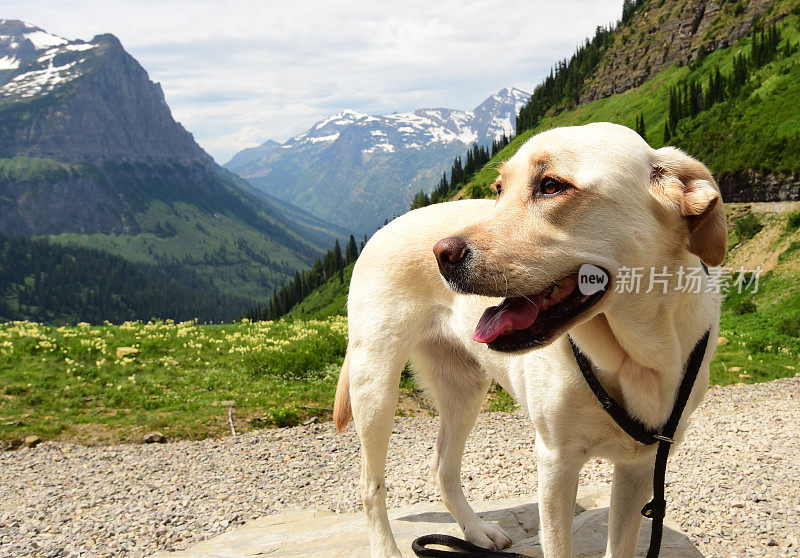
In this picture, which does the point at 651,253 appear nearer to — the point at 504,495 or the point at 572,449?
the point at 572,449

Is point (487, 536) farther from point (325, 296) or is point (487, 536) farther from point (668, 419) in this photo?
point (325, 296)

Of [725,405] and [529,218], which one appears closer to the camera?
[529,218]

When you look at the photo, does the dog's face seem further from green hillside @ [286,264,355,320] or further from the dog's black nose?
green hillside @ [286,264,355,320]

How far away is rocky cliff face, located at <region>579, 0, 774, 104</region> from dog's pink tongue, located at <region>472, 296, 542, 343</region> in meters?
130

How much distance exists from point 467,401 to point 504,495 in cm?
283

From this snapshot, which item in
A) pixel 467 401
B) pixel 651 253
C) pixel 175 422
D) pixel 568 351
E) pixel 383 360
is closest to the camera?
pixel 651 253

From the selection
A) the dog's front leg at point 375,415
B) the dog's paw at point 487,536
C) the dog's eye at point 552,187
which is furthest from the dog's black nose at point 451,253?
the dog's paw at point 487,536

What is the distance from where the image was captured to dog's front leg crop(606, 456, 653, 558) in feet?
13.2

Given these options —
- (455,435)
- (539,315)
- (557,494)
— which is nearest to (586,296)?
(539,315)

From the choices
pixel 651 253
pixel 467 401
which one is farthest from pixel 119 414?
pixel 651 253

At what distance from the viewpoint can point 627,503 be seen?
4082 mm

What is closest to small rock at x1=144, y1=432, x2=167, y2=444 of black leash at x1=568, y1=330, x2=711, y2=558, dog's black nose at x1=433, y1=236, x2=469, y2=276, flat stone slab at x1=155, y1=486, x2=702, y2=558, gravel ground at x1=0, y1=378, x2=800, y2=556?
gravel ground at x1=0, y1=378, x2=800, y2=556

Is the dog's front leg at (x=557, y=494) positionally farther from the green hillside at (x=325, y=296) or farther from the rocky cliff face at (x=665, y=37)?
the rocky cliff face at (x=665, y=37)

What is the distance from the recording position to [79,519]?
7906mm
